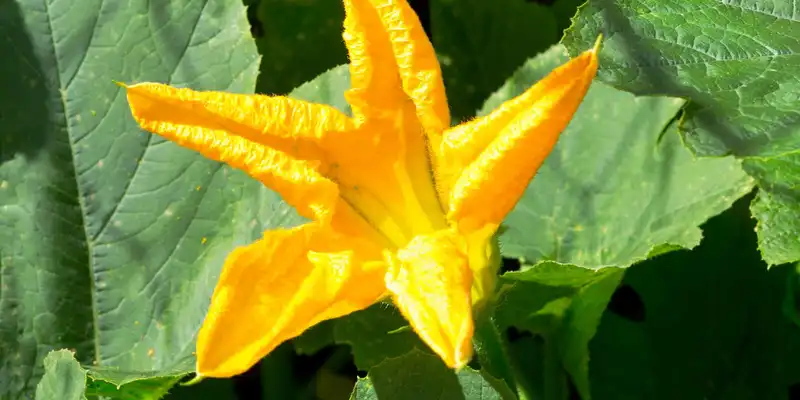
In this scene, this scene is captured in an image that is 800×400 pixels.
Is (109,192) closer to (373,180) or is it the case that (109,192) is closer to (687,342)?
(373,180)

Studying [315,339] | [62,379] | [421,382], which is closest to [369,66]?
[421,382]

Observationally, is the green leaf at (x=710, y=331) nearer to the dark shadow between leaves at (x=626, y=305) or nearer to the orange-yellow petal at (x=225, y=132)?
the dark shadow between leaves at (x=626, y=305)

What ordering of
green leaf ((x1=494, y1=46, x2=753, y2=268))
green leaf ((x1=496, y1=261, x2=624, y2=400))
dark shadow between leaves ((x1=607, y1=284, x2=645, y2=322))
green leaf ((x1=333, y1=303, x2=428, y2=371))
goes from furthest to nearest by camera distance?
dark shadow between leaves ((x1=607, y1=284, x2=645, y2=322)), green leaf ((x1=333, y1=303, x2=428, y2=371)), green leaf ((x1=494, y1=46, x2=753, y2=268)), green leaf ((x1=496, y1=261, x2=624, y2=400))

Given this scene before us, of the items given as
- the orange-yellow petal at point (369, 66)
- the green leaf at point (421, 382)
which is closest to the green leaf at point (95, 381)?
the green leaf at point (421, 382)

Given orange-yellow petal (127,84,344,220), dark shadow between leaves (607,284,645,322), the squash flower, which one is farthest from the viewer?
dark shadow between leaves (607,284,645,322)

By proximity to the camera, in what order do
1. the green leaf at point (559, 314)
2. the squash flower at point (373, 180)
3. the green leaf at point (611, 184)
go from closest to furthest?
1. the squash flower at point (373, 180)
2. the green leaf at point (559, 314)
3. the green leaf at point (611, 184)

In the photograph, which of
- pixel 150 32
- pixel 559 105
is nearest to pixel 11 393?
pixel 150 32

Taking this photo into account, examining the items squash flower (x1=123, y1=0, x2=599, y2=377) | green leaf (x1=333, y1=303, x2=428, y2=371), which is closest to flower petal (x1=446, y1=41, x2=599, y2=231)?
squash flower (x1=123, y1=0, x2=599, y2=377)

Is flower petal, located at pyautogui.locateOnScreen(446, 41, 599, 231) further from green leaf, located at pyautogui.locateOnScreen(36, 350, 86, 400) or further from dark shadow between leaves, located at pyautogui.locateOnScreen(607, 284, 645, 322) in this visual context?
dark shadow between leaves, located at pyautogui.locateOnScreen(607, 284, 645, 322)
